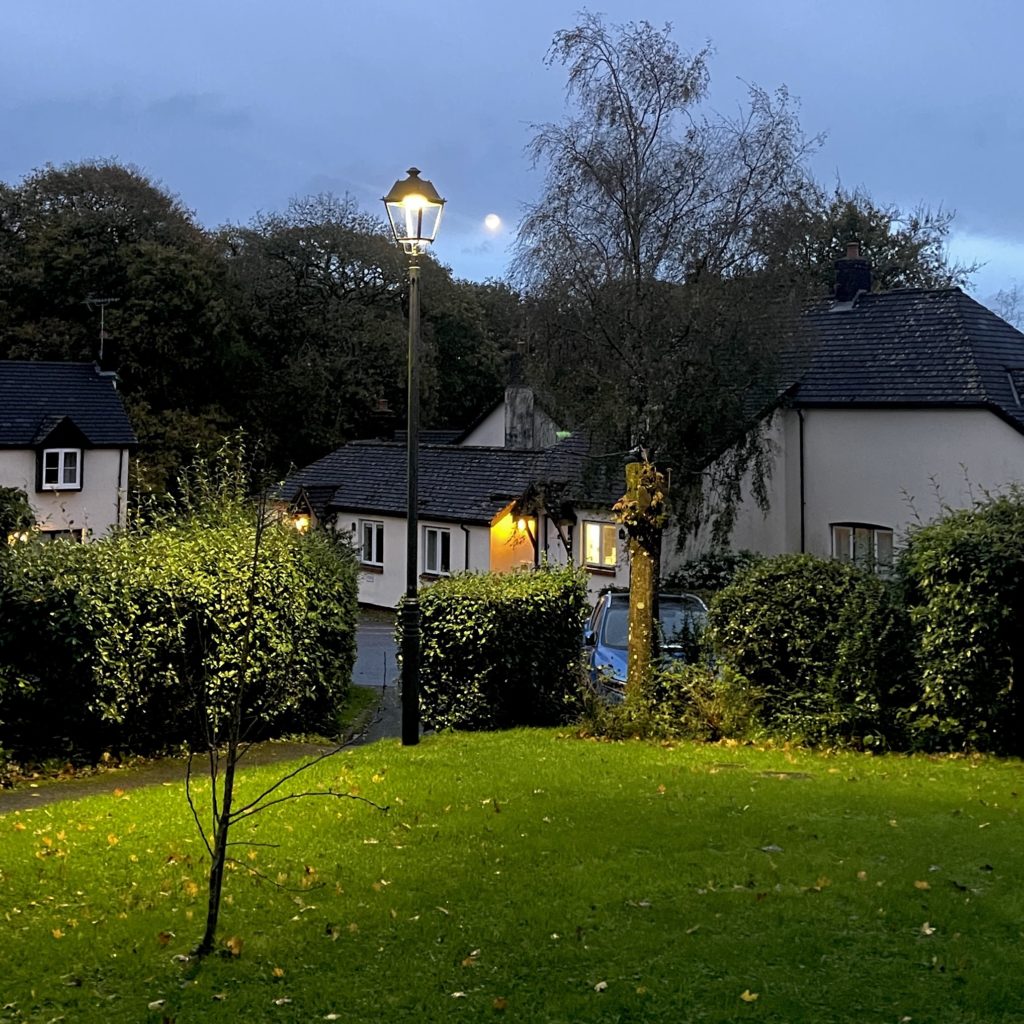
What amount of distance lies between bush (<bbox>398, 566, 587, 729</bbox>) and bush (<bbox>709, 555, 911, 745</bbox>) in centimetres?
214

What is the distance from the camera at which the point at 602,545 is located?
30.3 m

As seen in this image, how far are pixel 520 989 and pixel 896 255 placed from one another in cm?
5526

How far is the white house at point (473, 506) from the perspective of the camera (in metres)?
30.3

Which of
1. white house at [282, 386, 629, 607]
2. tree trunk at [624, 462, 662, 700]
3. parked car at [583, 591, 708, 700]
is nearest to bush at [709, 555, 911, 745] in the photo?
tree trunk at [624, 462, 662, 700]

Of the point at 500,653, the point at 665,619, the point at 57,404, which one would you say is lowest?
the point at 500,653

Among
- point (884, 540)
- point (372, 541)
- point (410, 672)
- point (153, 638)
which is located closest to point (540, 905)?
point (410, 672)

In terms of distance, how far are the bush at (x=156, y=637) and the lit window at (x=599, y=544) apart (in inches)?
598

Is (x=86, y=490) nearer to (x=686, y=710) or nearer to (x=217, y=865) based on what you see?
(x=686, y=710)

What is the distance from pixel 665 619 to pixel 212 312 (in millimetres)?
34058

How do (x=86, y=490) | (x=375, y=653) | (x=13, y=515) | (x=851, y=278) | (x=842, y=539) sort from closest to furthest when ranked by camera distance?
(x=13, y=515)
(x=375, y=653)
(x=842, y=539)
(x=851, y=278)
(x=86, y=490)

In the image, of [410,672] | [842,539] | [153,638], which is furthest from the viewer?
[842,539]

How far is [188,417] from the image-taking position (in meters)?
48.2

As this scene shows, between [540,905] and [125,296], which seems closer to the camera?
[540,905]

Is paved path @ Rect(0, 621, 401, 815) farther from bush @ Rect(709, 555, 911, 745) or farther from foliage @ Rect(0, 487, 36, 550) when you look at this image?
foliage @ Rect(0, 487, 36, 550)
